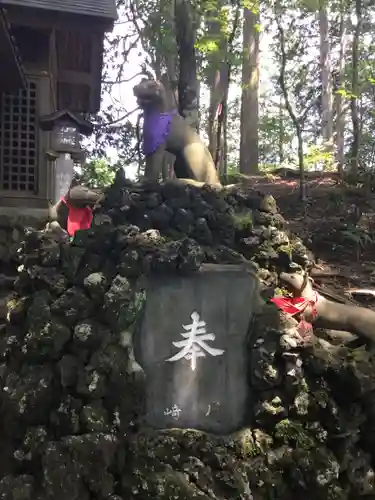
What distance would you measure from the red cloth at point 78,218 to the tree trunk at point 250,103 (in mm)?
9659

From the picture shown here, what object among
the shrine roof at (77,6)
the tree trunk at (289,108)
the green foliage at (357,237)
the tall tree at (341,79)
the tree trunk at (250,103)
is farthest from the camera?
the tree trunk at (250,103)

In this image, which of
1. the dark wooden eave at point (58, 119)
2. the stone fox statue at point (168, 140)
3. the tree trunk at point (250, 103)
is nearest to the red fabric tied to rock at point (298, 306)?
the stone fox statue at point (168, 140)

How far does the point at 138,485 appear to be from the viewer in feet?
11.0

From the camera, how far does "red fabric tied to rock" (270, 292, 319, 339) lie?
166 inches

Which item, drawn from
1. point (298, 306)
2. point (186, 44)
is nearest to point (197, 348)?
point (298, 306)

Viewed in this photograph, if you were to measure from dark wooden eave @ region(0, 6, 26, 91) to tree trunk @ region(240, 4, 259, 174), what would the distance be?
6735 mm

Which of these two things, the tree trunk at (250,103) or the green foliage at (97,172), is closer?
the tree trunk at (250,103)

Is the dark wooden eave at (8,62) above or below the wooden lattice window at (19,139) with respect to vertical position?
above

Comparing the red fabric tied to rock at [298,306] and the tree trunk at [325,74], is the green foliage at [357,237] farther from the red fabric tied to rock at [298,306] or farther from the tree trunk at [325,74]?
the tree trunk at [325,74]

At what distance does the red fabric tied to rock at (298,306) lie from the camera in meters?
4.22

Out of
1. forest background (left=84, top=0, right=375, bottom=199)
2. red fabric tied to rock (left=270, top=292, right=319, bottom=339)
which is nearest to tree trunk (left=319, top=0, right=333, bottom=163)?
forest background (left=84, top=0, right=375, bottom=199)

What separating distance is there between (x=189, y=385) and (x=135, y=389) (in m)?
0.41

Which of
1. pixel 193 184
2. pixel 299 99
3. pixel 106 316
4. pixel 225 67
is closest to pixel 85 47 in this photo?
pixel 225 67

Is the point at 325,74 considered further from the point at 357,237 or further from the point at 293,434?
the point at 293,434
